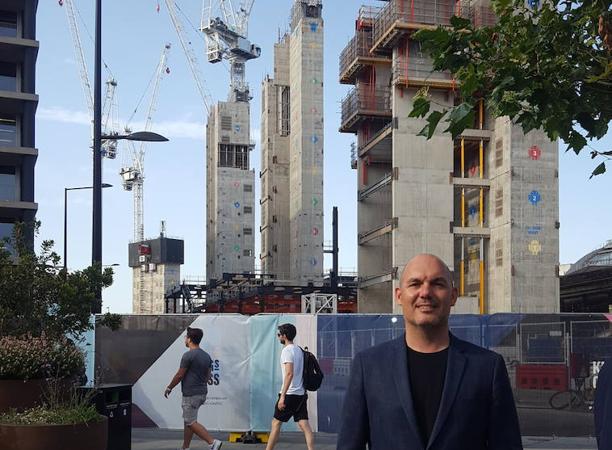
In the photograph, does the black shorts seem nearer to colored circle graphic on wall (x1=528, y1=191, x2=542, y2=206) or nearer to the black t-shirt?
the black t-shirt

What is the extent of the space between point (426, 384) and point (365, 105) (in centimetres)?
5662

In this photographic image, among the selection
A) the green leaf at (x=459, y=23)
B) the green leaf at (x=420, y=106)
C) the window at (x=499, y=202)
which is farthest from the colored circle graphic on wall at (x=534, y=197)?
the green leaf at (x=420, y=106)

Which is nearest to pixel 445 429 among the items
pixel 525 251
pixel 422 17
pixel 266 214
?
pixel 525 251

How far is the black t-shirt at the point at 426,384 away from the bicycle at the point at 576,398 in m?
11.6

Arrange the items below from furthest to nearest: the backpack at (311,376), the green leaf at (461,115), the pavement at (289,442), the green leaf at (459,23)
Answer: the pavement at (289,442), the backpack at (311,376), the green leaf at (459,23), the green leaf at (461,115)

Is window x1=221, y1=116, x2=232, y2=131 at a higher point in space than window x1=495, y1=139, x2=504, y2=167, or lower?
higher

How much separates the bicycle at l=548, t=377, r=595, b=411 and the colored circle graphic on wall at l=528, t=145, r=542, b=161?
39304 mm

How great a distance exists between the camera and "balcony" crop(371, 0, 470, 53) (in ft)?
176

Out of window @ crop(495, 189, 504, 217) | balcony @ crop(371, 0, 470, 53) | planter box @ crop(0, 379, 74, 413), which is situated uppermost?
balcony @ crop(371, 0, 470, 53)

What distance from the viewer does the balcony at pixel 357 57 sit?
59000mm

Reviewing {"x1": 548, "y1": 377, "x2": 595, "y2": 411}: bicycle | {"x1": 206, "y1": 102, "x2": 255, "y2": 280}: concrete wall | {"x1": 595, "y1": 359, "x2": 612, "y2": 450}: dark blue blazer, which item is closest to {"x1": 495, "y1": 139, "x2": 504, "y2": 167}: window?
{"x1": 548, "y1": 377, "x2": 595, "y2": 411}: bicycle

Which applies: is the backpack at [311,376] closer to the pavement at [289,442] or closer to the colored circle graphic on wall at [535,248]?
the pavement at [289,442]

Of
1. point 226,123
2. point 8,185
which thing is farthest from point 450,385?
point 226,123

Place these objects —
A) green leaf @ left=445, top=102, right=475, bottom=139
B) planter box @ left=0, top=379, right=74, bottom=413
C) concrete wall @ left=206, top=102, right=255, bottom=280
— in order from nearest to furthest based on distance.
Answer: green leaf @ left=445, top=102, right=475, bottom=139 < planter box @ left=0, top=379, right=74, bottom=413 < concrete wall @ left=206, top=102, right=255, bottom=280
